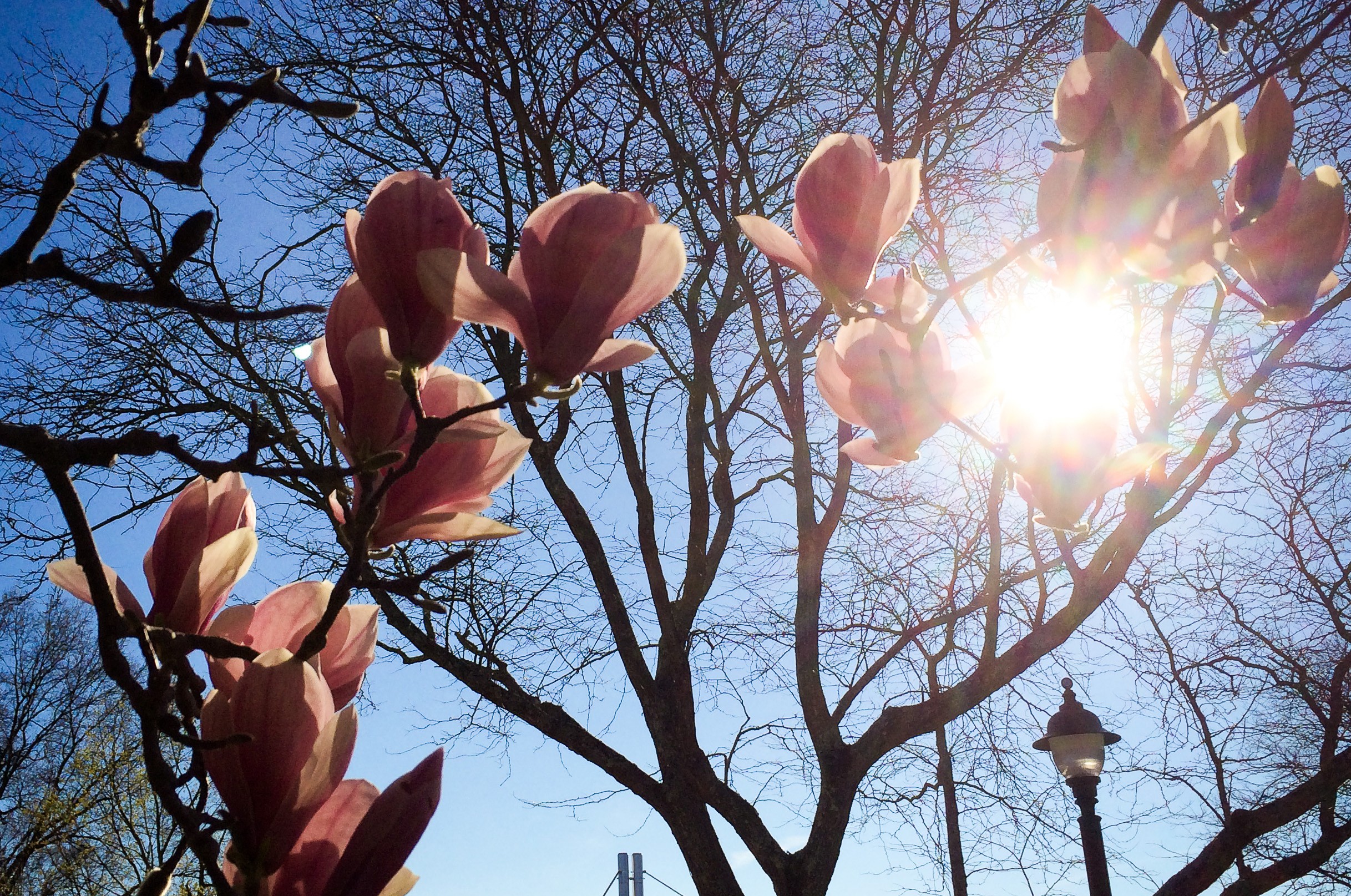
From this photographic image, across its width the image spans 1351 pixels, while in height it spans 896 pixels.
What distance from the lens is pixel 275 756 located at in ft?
1.15

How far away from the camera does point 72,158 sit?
39 cm

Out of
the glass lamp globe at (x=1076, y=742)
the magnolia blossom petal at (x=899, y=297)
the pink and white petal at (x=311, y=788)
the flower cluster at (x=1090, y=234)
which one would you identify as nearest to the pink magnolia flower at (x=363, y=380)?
the pink and white petal at (x=311, y=788)

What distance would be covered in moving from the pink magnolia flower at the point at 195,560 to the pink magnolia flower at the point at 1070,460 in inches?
16.6

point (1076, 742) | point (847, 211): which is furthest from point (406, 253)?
point (1076, 742)

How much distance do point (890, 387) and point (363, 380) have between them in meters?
0.34

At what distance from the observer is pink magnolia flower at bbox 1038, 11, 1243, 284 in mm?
495

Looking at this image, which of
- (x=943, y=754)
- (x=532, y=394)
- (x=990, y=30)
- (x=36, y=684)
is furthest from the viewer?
(x=36, y=684)

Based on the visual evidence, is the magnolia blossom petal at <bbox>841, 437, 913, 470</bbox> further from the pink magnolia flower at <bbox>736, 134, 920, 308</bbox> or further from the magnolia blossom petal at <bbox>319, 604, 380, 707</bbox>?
the magnolia blossom petal at <bbox>319, 604, 380, 707</bbox>

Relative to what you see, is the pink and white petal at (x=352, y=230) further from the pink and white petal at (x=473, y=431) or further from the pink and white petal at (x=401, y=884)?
the pink and white petal at (x=401, y=884)

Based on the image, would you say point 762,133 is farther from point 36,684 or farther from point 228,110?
point 36,684

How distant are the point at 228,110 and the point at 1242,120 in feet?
1.69

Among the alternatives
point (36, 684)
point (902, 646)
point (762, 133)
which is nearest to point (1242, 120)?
point (902, 646)

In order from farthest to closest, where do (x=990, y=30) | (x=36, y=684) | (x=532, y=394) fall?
(x=36, y=684)
(x=990, y=30)
(x=532, y=394)

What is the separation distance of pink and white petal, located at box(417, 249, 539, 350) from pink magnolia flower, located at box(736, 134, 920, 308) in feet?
0.76
